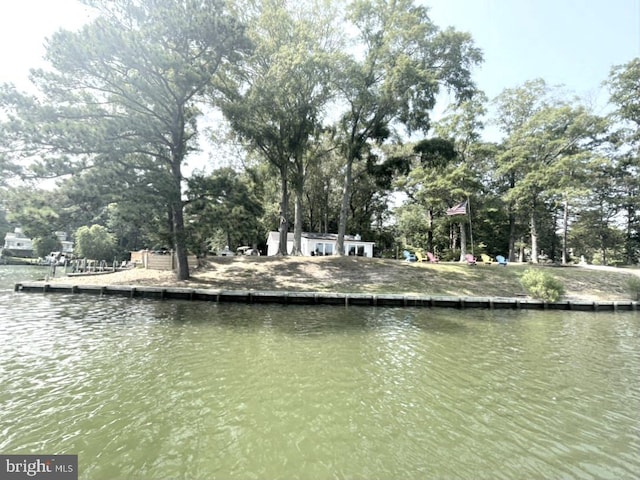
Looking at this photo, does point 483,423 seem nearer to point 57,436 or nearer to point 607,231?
point 57,436

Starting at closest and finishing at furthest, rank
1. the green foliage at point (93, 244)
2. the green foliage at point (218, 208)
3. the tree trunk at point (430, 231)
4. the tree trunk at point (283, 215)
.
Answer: the green foliage at point (218, 208) → the tree trunk at point (283, 215) → the green foliage at point (93, 244) → the tree trunk at point (430, 231)

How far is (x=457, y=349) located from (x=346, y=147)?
58.8 feet

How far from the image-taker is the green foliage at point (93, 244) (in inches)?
1388

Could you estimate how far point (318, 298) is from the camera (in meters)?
14.6

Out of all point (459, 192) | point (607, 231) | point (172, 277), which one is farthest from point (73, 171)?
point (607, 231)

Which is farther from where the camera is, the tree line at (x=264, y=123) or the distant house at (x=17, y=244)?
the distant house at (x=17, y=244)

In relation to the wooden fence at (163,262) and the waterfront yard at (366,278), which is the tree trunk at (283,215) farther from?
the wooden fence at (163,262)

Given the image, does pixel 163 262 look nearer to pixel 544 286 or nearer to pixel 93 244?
pixel 93 244

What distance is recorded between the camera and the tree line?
41.8 feet

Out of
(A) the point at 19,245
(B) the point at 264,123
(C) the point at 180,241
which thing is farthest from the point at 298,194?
(A) the point at 19,245

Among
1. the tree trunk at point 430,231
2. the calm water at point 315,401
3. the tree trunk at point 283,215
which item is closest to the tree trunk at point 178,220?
the calm water at point 315,401

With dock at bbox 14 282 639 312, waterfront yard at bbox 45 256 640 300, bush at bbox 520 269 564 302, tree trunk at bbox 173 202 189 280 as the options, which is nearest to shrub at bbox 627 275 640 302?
waterfront yard at bbox 45 256 640 300

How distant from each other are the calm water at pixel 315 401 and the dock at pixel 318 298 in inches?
201

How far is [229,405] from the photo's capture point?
4492 millimetres
